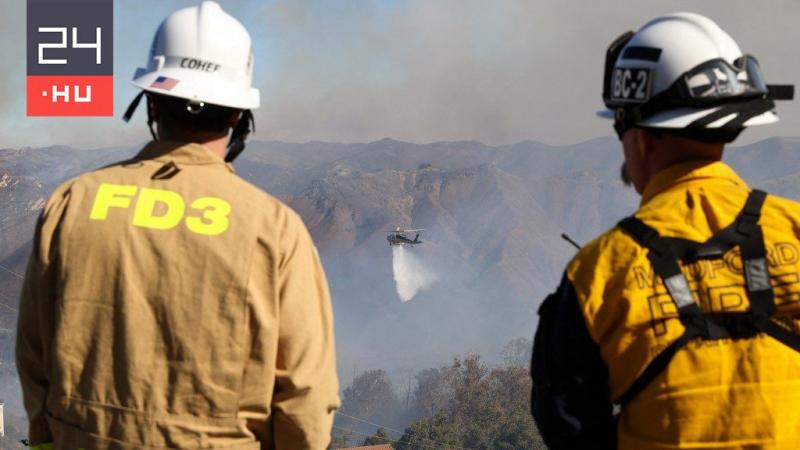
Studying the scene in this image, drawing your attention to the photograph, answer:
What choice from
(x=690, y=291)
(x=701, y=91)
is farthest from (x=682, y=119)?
(x=690, y=291)

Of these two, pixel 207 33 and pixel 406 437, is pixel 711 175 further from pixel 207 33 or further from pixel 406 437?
pixel 406 437

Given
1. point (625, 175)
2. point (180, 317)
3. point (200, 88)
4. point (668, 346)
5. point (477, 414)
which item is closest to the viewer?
point (668, 346)

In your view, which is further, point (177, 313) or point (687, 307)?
point (177, 313)

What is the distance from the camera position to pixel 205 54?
12.7 ft

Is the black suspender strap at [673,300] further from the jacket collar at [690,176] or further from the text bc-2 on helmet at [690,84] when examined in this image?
the text bc-2 on helmet at [690,84]

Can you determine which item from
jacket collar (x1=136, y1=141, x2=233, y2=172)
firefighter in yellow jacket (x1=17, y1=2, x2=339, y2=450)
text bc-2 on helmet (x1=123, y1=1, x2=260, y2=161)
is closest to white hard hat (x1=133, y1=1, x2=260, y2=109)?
text bc-2 on helmet (x1=123, y1=1, x2=260, y2=161)

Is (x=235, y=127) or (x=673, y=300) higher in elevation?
(x=235, y=127)

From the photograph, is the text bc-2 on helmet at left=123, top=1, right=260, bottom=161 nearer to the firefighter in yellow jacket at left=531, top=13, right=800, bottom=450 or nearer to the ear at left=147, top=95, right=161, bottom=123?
the ear at left=147, top=95, right=161, bottom=123

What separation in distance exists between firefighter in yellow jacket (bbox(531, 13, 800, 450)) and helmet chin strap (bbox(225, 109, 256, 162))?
1.43 m

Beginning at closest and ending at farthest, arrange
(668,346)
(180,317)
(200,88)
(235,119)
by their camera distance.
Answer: (668,346) → (180,317) → (200,88) → (235,119)

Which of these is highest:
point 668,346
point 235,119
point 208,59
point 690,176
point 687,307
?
point 208,59

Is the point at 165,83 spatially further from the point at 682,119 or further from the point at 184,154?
the point at 682,119

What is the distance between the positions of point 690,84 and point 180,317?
1906 millimetres

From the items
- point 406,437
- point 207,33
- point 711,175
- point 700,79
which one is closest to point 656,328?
point 711,175
